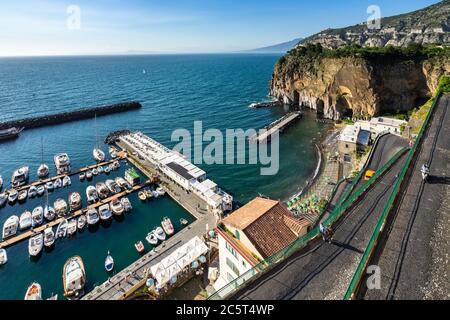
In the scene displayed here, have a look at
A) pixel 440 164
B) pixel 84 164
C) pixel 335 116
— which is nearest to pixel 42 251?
pixel 84 164

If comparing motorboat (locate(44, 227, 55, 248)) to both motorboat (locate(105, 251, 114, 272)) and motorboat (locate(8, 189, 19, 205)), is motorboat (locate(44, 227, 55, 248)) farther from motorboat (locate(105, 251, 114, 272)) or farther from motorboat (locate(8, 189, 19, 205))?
motorboat (locate(8, 189, 19, 205))

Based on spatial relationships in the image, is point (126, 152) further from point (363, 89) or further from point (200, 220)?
point (363, 89)

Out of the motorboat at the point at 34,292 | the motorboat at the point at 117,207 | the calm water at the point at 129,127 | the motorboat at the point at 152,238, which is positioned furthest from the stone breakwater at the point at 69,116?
the motorboat at the point at 152,238

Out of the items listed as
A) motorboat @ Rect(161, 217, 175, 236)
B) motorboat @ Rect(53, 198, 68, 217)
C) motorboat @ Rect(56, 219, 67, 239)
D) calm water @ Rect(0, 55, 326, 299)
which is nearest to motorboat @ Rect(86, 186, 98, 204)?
calm water @ Rect(0, 55, 326, 299)

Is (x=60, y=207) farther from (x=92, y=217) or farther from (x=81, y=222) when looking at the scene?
(x=92, y=217)

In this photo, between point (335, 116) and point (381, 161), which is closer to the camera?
point (381, 161)

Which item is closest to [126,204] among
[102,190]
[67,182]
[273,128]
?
[102,190]

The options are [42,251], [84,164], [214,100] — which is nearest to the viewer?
[42,251]
